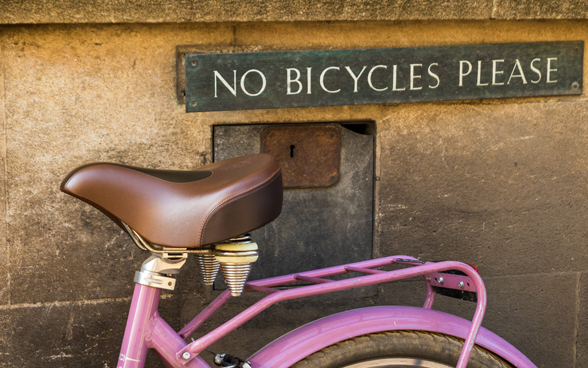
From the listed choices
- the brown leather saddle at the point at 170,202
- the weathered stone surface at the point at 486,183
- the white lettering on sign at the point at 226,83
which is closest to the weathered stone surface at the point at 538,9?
the weathered stone surface at the point at 486,183

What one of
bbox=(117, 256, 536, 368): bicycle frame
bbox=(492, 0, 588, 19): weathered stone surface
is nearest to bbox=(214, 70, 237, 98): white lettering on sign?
bbox=(117, 256, 536, 368): bicycle frame

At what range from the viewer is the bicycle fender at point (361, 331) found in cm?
192

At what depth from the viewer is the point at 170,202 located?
1785 mm

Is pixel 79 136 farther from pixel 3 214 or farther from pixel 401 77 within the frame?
pixel 401 77

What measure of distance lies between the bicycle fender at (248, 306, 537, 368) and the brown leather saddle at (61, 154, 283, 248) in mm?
421

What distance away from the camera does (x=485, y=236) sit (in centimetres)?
330

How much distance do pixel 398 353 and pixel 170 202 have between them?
91 cm

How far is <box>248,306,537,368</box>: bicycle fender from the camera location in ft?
6.31

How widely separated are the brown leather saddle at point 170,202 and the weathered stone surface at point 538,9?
73.9 inches

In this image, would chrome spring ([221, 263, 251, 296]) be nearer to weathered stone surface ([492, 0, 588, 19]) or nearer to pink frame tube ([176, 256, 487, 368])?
pink frame tube ([176, 256, 487, 368])

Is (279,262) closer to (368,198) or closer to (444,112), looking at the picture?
(368,198)

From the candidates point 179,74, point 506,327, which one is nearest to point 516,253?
point 506,327

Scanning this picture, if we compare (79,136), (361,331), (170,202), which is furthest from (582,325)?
(79,136)

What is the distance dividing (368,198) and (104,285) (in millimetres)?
1456
